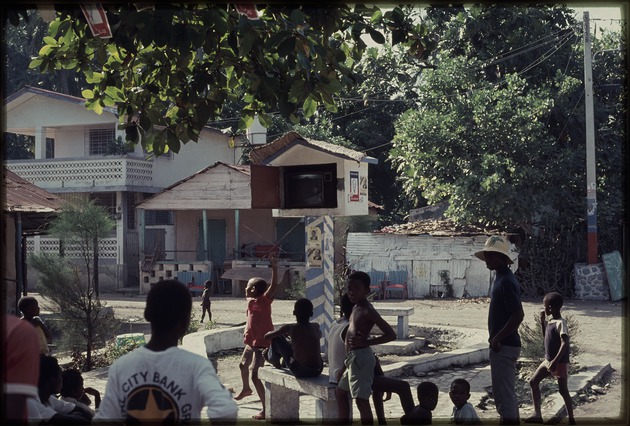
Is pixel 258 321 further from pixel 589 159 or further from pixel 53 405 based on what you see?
pixel 589 159

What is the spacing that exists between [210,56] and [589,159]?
15.7m

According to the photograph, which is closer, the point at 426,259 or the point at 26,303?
the point at 26,303

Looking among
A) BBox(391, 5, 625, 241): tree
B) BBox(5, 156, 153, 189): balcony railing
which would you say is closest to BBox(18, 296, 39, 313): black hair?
BBox(391, 5, 625, 241): tree

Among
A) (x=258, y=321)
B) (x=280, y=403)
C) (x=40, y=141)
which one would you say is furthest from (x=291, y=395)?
(x=40, y=141)

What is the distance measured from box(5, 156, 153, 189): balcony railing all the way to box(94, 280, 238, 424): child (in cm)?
2370

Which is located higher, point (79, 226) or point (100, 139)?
point (100, 139)

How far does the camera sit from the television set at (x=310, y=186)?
10.2 metres

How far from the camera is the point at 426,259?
23188 mm

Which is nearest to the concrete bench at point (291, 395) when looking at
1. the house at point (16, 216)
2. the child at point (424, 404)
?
the child at point (424, 404)

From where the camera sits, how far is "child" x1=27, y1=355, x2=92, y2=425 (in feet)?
16.5

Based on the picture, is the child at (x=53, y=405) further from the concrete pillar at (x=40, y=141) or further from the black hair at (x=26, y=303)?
the concrete pillar at (x=40, y=141)

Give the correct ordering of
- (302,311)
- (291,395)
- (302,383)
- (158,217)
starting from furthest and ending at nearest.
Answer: (158,217) < (291,395) < (302,311) < (302,383)

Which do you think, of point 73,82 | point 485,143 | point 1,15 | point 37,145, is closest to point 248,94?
point 1,15

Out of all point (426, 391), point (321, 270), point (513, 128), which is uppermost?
point (513, 128)
